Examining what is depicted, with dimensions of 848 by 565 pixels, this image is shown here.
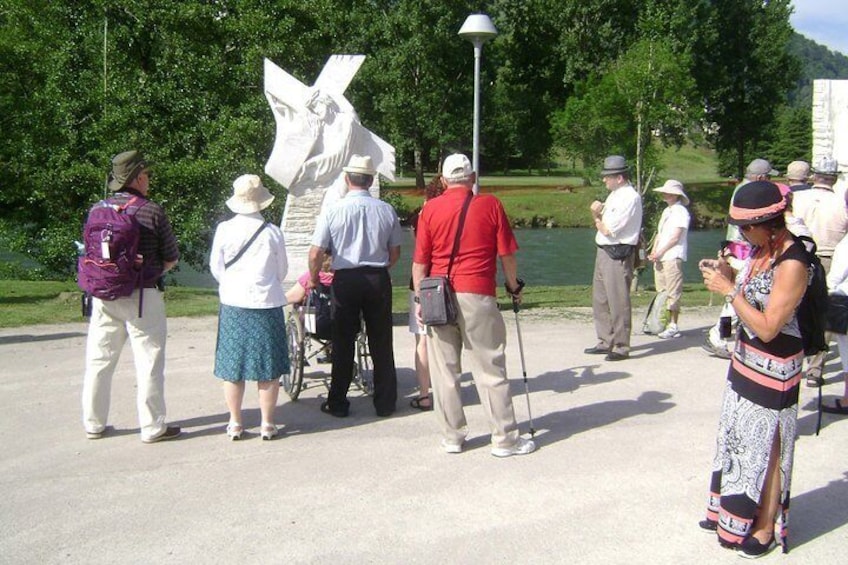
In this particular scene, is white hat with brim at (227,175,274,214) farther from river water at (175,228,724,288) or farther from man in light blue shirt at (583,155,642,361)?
river water at (175,228,724,288)

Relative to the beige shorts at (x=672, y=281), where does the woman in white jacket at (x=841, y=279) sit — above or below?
above

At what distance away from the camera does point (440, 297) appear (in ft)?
17.0

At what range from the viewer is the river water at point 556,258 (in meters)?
22.6

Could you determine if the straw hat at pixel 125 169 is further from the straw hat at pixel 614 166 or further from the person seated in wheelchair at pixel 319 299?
the straw hat at pixel 614 166

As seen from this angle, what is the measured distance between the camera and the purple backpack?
5.42m

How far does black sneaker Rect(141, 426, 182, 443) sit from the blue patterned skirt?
56cm

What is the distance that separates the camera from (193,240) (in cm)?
1388

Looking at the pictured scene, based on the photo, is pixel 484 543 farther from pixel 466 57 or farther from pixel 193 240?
pixel 466 57

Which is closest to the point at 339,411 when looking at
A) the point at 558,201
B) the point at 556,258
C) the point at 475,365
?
the point at 475,365

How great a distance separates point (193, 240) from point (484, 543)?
34.9ft

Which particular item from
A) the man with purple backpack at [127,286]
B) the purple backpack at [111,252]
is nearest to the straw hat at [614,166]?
the man with purple backpack at [127,286]

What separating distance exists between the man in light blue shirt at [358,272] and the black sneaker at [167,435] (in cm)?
111

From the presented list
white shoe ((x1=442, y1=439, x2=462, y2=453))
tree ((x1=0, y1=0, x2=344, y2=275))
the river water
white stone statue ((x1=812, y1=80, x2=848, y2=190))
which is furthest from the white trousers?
the river water

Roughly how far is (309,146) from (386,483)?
15.2 ft
